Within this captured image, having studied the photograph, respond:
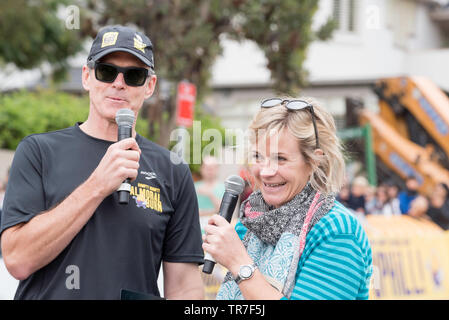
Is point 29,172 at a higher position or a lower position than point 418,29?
lower

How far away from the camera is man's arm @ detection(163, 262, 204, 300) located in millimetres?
2693

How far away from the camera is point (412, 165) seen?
49.0 ft

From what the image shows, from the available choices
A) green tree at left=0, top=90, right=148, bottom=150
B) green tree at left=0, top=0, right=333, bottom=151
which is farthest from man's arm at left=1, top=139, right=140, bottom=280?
green tree at left=0, top=90, right=148, bottom=150

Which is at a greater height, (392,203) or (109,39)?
(109,39)

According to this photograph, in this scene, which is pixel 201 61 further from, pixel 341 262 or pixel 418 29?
pixel 418 29

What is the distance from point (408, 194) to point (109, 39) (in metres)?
12.6

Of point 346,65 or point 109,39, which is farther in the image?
point 346,65

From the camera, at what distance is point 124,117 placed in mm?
2463

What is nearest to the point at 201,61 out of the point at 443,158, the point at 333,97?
the point at 443,158

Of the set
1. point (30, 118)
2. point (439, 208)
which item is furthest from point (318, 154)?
point (30, 118)

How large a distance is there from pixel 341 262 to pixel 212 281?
16.8 ft

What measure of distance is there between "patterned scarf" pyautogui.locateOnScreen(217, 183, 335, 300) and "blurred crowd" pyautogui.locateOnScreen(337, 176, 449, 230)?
29.9ft

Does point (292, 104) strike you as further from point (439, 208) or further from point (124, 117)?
point (439, 208)

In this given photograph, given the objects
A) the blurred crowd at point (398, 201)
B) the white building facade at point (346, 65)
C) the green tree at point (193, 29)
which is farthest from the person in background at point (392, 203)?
the white building facade at point (346, 65)
